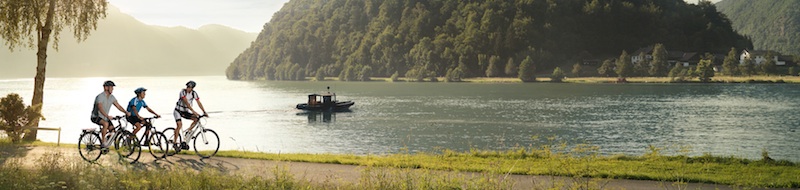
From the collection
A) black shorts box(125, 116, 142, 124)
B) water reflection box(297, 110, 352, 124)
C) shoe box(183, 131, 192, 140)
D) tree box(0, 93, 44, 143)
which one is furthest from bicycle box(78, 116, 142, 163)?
water reflection box(297, 110, 352, 124)

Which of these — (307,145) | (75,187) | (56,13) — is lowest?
(307,145)

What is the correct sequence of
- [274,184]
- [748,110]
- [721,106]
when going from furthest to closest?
[721,106], [748,110], [274,184]

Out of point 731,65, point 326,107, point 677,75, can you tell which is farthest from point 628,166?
point 731,65

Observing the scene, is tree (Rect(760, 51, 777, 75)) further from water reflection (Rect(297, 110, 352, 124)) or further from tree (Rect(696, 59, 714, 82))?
water reflection (Rect(297, 110, 352, 124))

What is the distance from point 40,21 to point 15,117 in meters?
3.94

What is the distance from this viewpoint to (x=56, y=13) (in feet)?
81.9

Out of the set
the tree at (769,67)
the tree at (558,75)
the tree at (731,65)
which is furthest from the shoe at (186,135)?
the tree at (769,67)

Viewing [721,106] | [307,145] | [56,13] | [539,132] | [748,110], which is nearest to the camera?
[56,13]

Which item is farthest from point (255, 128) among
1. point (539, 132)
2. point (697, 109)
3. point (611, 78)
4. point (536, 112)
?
point (611, 78)

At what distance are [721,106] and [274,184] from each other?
91772mm

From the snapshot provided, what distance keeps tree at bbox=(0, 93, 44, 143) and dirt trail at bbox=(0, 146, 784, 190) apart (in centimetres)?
354

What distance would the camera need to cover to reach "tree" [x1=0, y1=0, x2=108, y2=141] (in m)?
23.4

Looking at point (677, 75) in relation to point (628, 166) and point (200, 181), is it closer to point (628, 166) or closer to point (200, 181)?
point (628, 166)

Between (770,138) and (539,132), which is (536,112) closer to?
(539,132)
